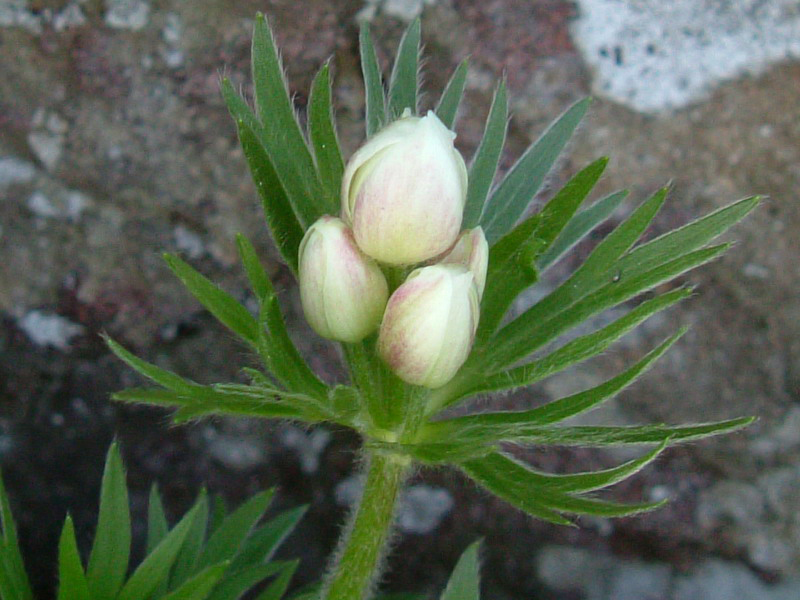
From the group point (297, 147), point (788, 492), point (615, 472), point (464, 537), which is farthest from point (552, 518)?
point (788, 492)

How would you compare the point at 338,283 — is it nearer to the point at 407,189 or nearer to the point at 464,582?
the point at 407,189

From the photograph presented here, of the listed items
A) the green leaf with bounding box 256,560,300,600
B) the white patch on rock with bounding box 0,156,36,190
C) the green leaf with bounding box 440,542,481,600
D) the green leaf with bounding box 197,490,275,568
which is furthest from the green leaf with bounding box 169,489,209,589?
the white patch on rock with bounding box 0,156,36,190

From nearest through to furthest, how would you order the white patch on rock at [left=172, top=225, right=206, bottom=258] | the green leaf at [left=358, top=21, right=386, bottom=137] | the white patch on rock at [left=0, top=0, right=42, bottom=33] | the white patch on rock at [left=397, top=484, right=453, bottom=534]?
the green leaf at [left=358, top=21, right=386, bottom=137]
the white patch on rock at [left=0, top=0, right=42, bottom=33]
the white patch on rock at [left=172, top=225, right=206, bottom=258]
the white patch on rock at [left=397, top=484, right=453, bottom=534]

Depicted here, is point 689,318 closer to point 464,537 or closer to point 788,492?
point 788,492

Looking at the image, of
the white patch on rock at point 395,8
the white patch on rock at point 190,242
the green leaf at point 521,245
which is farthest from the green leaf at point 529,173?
the white patch on rock at point 190,242

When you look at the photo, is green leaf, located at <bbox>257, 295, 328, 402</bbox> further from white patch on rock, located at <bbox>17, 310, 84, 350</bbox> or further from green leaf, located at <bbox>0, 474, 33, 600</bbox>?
white patch on rock, located at <bbox>17, 310, 84, 350</bbox>

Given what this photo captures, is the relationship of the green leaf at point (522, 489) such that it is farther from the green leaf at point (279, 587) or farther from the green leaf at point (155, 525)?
the green leaf at point (155, 525)

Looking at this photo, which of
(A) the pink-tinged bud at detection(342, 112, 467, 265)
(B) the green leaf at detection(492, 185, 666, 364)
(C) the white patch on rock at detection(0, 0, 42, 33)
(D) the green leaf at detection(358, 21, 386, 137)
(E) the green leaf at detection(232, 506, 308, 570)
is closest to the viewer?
(A) the pink-tinged bud at detection(342, 112, 467, 265)
